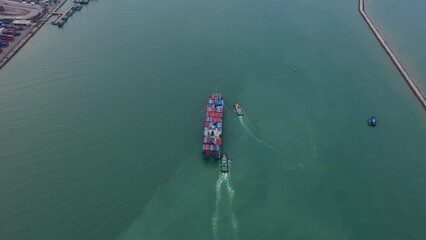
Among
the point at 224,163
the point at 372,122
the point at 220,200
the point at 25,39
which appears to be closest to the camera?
the point at 220,200

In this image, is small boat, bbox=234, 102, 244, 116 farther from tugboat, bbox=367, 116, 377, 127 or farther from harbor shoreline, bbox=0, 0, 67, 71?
harbor shoreline, bbox=0, 0, 67, 71

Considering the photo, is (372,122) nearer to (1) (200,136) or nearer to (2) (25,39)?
(1) (200,136)

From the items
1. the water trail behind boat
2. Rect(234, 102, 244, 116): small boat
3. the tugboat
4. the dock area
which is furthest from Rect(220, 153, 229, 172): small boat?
the dock area

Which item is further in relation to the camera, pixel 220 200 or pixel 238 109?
pixel 238 109

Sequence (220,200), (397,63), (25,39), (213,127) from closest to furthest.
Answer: (220,200) → (213,127) → (397,63) → (25,39)

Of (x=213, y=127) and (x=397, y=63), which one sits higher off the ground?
(x=397, y=63)

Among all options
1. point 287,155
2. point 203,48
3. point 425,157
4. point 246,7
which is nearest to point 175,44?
point 203,48

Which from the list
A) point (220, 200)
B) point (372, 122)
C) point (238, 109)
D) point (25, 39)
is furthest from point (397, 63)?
point (25, 39)

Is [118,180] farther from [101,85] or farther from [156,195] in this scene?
[101,85]
